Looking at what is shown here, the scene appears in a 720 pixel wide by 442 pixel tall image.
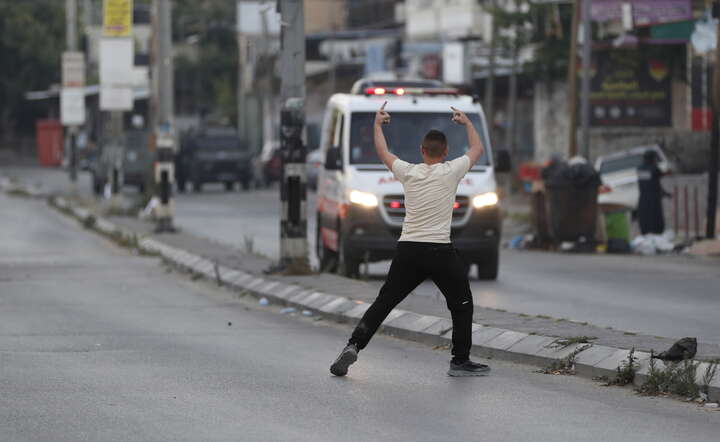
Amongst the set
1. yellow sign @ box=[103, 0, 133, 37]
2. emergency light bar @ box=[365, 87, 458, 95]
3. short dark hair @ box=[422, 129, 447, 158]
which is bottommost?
short dark hair @ box=[422, 129, 447, 158]

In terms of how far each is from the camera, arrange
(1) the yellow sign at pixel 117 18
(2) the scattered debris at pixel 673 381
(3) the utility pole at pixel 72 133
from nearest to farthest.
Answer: (2) the scattered debris at pixel 673 381 → (1) the yellow sign at pixel 117 18 → (3) the utility pole at pixel 72 133

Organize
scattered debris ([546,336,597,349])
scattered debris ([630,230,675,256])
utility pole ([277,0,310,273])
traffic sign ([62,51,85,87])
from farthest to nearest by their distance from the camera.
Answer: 1. traffic sign ([62,51,85,87])
2. scattered debris ([630,230,675,256])
3. utility pole ([277,0,310,273])
4. scattered debris ([546,336,597,349])

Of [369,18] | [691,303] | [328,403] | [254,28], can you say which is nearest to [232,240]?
[691,303]

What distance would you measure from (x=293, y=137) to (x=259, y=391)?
9.24 metres

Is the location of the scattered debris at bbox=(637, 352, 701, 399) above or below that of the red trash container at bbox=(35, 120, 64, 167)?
above

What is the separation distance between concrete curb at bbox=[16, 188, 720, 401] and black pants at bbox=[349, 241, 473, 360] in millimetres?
782

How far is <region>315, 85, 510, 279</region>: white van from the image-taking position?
19.8 metres

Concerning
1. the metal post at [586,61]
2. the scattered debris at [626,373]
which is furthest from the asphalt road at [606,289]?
the metal post at [586,61]

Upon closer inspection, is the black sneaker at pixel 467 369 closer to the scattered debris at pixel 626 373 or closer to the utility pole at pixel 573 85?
the scattered debris at pixel 626 373

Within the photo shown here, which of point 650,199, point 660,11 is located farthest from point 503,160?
point 660,11

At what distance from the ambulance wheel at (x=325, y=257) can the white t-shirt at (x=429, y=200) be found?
960 centimetres

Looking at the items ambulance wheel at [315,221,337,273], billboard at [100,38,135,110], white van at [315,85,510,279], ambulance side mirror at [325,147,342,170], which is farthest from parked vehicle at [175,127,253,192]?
ambulance side mirror at [325,147,342,170]

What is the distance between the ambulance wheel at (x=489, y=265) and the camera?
66.4 feet

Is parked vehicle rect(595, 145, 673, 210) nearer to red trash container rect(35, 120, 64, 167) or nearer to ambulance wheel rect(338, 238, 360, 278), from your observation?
ambulance wheel rect(338, 238, 360, 278)
